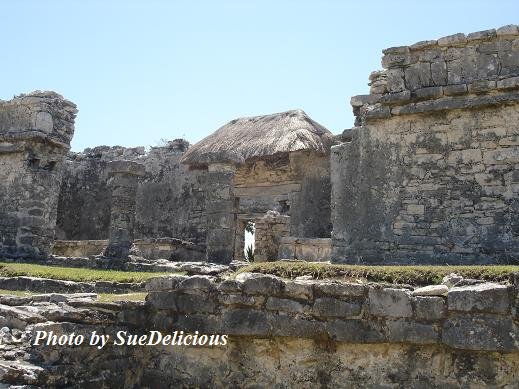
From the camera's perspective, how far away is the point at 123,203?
972 centimetres

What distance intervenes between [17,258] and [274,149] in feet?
21.5

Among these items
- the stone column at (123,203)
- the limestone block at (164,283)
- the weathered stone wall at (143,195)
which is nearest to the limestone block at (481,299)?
the limestone block at (164,283)

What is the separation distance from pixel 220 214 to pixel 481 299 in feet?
18.9

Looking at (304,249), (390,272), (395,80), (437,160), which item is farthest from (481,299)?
(304,249)

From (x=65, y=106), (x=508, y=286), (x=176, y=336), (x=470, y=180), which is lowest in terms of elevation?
(x=176, y=336)

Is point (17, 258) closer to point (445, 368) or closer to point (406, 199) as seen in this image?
point (406, 199)

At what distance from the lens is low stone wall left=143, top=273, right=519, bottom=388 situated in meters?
3.84

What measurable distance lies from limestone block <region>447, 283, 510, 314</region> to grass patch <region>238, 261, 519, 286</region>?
35 cm

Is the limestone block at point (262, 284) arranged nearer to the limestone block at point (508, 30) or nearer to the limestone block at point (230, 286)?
the limestone block at point (230, 286)

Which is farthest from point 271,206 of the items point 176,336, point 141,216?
point 176,336

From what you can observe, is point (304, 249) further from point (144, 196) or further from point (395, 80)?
point (144, 196)

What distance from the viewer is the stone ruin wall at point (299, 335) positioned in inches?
152

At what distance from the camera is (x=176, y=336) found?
4680 millimetres

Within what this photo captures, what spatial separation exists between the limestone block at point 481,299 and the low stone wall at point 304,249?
496cm
